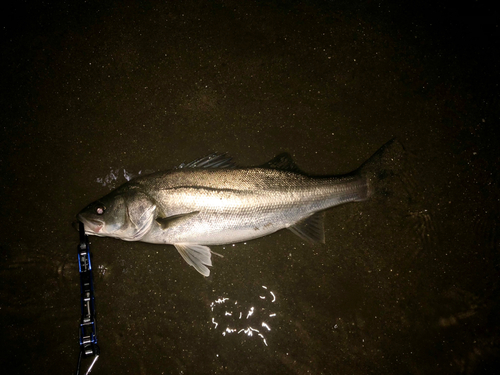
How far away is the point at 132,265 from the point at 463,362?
3522 millimetres

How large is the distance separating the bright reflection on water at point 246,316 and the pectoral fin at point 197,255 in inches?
17.1

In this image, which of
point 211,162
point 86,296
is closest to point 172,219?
point 211,162

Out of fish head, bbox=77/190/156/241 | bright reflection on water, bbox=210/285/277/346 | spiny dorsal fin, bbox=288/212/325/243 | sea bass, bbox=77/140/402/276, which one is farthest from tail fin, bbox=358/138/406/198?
fish head, bbox=77/190/156/241

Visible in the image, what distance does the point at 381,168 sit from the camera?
2910 mm

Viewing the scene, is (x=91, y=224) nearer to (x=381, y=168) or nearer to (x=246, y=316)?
(x=246, y=316)

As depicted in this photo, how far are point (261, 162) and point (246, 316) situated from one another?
1.58 meters

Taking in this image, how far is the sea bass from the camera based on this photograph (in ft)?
8.73

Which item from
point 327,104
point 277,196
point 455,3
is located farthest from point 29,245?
point 455,3

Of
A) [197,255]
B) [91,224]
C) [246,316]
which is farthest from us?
[246,316]

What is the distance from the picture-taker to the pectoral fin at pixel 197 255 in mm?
2785

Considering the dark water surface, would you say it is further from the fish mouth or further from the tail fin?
the fish mouth

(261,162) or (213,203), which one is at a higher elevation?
(261,162)

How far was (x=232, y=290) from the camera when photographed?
118 inches

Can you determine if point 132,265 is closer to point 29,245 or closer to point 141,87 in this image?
point 29,245
